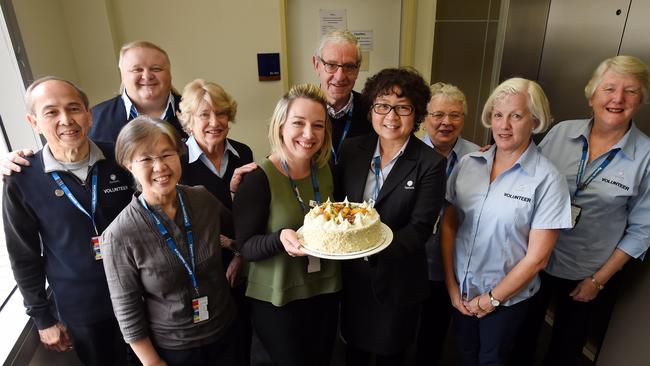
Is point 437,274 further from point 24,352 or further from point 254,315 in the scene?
point 24,352

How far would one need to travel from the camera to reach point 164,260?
1649mm

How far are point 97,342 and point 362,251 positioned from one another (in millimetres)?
1568

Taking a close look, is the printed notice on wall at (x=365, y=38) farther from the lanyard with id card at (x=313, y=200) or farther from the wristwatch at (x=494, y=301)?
Answer: the wristwatch at (x=494, y=301)

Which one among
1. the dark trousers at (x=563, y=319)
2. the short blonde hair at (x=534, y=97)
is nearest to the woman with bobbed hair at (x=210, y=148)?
the short blonde hair at (x=534, y=97)

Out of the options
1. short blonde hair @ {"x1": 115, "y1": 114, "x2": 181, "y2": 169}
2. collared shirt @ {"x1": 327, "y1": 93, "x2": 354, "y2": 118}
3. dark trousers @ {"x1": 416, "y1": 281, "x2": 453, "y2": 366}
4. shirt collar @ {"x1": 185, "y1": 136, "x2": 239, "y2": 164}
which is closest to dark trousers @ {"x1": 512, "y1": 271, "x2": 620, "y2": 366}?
dark trousers @ {"x1": 416, "y1": 281, "x2": 453, "y2": 366}

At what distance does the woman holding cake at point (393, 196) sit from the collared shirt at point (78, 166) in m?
1.22

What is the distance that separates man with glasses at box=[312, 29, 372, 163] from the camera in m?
2.55

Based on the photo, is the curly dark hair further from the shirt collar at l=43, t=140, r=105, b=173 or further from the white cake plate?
the shirt collar at l=43, t=140, r=105, b=173

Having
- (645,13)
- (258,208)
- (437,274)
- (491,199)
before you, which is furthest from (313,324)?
(645,13)

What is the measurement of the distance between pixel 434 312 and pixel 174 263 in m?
1.74

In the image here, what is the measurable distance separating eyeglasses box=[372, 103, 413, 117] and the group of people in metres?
0.01

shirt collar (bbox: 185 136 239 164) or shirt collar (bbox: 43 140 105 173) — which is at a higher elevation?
shirt collar (bbox: 43 140 105 173)

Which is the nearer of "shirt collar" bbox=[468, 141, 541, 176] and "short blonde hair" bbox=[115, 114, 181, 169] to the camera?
"short blonde hair" bbox=[115, 114, 181, 169]

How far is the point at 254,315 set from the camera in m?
1.96
